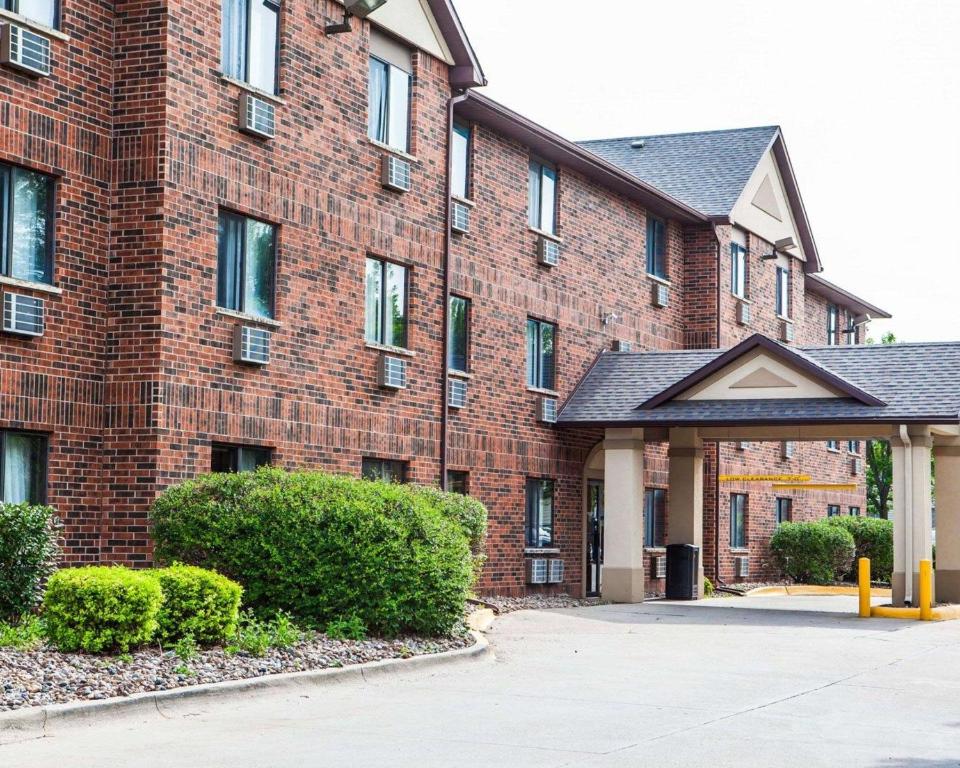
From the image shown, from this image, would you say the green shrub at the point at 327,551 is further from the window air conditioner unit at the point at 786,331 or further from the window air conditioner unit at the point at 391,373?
the window air conditioner unit at the point at 786,331

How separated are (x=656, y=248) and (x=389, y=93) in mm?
10923

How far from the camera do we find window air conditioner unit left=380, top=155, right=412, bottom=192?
2142 centimetres

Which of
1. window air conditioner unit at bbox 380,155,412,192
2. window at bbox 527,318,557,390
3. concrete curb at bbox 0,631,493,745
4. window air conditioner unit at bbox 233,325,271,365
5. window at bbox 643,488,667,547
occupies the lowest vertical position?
concrete curb at bbox 0,631,493,745

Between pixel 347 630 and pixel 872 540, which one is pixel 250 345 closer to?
pixel 347 630

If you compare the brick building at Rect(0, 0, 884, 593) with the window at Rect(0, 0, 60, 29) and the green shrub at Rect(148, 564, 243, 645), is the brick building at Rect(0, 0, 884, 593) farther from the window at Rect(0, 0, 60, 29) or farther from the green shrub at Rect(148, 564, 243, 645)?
the green shrub at Rect(148, 564, 243, 645)

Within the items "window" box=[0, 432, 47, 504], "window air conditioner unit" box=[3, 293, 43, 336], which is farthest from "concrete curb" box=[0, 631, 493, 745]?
"window air conditioner unit" box=[3, 293, 43, 336]

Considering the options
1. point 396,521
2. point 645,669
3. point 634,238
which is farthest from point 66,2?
point 634,238

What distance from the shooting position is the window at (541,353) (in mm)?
26375

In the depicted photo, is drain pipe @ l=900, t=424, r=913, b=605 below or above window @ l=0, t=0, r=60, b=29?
below

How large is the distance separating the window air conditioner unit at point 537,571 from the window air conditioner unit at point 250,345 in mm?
8492

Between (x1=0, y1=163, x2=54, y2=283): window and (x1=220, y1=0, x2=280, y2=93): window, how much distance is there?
3178 millimetres

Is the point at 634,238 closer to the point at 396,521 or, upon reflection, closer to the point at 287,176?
the point at 287,176

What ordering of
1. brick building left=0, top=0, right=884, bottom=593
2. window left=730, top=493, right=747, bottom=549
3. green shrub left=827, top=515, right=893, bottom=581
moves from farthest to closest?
green shrub left=827, top=515, right=893, bottom=581 → window left=730, top=493, right=747, bottom=549 → brick building left=0, top=0, right=884, bottom=593

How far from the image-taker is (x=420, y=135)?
883 inches
